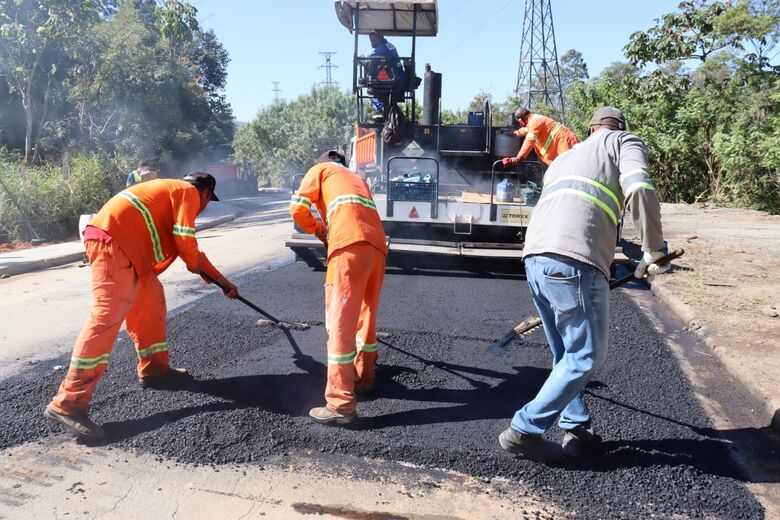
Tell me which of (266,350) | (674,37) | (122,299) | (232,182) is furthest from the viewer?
(232,182)

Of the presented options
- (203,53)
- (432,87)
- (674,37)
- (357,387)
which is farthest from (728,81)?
(203,53)

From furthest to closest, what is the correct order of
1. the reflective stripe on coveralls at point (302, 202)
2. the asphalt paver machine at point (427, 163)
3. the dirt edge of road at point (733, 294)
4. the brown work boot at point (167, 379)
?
the asphalt paver machine at point (427, 163) → the dirt edge of road at point (733, 294) → the brown work boot at point (167, 379) → the reflective stripe on coveralls at point (302, 202)

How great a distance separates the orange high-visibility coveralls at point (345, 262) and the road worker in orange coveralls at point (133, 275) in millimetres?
638

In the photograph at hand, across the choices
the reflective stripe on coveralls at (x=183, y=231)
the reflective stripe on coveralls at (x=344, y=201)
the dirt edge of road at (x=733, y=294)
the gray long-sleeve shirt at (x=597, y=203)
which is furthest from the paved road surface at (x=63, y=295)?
the dirt edge of road at (x=733, y=294)

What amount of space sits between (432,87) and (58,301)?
5581mm

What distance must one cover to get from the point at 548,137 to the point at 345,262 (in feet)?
14.3

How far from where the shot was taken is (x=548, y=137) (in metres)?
6.84

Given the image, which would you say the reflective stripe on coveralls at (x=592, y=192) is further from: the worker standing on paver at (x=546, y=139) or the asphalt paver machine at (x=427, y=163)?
the worker standing on paver at (x=546, y=139)

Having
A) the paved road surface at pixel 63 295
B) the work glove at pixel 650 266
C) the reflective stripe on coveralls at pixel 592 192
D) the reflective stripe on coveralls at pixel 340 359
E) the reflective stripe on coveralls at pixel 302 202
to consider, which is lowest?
the paved road surface at pixel 63 295

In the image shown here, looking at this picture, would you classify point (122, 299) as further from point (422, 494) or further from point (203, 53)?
point (203, 53)

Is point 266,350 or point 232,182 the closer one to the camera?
point 266,350

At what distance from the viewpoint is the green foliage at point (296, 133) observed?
3556cm

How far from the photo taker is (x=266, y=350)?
433cm

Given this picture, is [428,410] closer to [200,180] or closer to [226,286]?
[226,286]
